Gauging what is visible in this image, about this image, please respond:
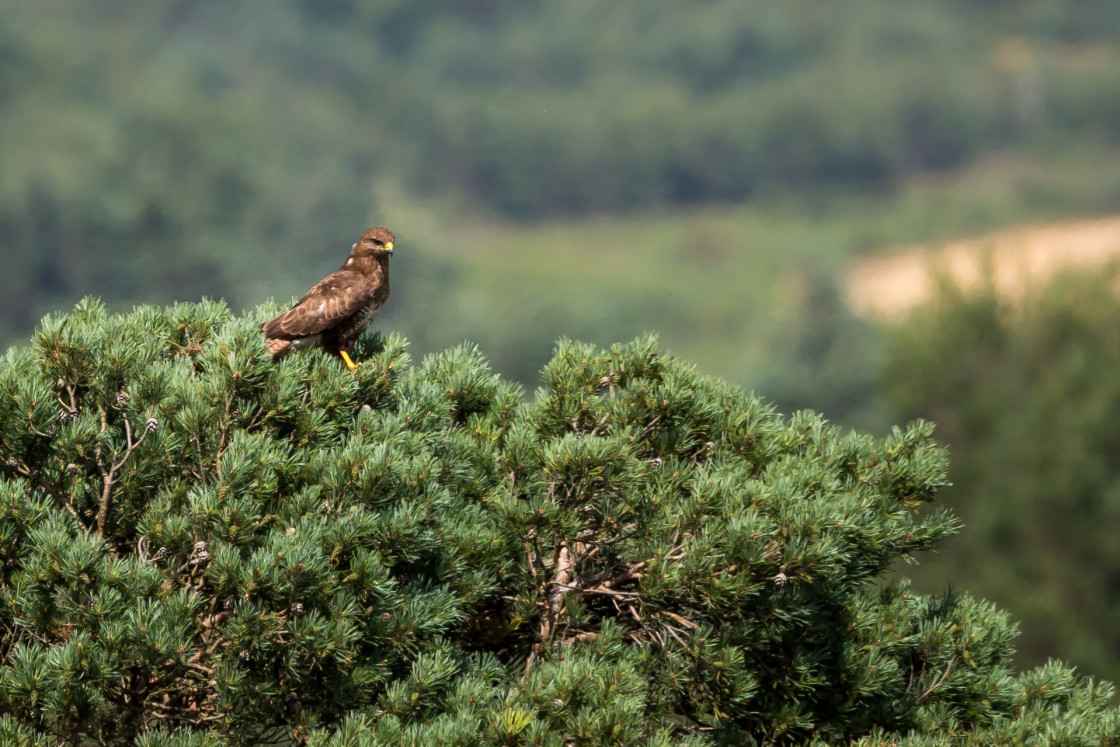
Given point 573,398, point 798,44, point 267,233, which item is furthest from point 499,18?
point 573,398

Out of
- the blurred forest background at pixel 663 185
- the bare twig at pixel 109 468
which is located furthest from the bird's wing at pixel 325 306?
the blurred forest background at pixel 663 185

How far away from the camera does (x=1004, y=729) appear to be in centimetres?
665

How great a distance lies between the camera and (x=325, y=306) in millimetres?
7828

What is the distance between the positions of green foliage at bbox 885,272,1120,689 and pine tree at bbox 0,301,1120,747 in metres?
33.3

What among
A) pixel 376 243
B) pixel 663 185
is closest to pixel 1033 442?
pixel 376 243

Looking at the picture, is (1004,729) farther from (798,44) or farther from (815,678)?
(798,44)

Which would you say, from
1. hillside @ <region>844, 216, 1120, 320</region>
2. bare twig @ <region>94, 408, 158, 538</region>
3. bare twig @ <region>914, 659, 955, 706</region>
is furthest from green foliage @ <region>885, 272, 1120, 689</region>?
bare twig @ <region>94, 408, 158, 538</region>

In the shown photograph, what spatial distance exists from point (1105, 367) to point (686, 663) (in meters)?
45.8

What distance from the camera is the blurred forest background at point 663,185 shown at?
4603 centimetres

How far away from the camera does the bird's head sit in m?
8.57

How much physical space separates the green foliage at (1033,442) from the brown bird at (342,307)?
109 feet

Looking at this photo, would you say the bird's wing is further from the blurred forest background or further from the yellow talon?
the blurred forest background

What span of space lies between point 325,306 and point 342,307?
12 centimetres

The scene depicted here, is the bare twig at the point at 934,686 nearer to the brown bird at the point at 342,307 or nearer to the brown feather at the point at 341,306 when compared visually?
the brown bird at the point at 342,307
